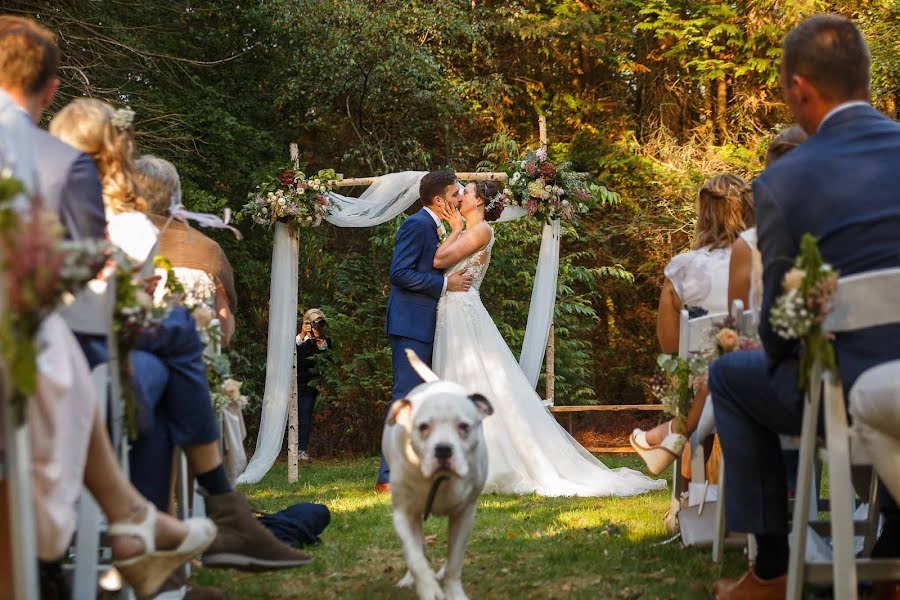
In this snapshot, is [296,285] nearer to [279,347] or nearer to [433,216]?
[279,347]

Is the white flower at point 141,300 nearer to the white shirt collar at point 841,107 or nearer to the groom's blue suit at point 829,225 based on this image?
the groom's blue suit at point 829,225

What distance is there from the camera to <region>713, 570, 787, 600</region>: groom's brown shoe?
345 centimetres

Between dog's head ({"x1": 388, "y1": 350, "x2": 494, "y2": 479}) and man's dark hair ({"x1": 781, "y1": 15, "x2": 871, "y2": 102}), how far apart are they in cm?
157

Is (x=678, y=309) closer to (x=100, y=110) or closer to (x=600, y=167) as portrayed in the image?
(x=100, y=110)

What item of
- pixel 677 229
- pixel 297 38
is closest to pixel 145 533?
pixel 297 38

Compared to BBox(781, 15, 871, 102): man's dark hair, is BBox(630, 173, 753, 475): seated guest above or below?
below

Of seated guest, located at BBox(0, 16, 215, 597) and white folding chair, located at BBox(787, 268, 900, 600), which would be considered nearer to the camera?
seated guest, located at BBox(0, 16, 215, 597)

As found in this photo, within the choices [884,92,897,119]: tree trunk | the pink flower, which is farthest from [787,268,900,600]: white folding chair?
[884,92,897,119]: tree trunk

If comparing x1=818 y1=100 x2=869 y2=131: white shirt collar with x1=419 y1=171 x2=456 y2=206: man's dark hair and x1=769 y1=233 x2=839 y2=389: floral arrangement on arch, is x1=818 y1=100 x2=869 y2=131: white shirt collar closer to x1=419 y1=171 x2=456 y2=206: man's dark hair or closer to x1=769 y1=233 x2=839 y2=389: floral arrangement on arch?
x1=769 y1=233 x2=839 y2=389: floral arrangement on arch

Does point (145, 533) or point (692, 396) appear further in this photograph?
point (692, 396)

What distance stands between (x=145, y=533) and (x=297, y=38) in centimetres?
1174

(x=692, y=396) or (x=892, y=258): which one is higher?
(x=892, y=258)

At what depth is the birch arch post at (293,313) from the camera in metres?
9.71

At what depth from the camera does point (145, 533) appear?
9.62 ft
